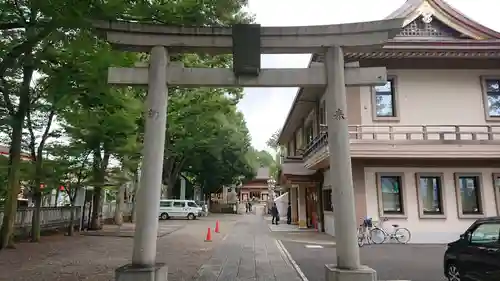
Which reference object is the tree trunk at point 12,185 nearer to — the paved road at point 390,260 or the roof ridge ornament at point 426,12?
the paved road at point 390,260

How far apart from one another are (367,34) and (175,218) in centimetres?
3034

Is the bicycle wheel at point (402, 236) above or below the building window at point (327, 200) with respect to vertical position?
below

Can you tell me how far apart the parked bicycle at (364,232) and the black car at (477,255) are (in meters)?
6.82

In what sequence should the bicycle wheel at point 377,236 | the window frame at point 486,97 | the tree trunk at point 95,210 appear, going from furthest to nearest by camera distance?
the tree trunk at point 95,210, the window frame at point 486,97, the bicycle wheel at point 377,236

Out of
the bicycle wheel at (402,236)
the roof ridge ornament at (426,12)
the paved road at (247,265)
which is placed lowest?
the paved road at (247,265)

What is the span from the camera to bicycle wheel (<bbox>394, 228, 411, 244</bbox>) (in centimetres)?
1486

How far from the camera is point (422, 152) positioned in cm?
1427

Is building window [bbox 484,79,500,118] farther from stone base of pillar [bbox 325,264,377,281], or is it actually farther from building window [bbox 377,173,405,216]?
stone base of pillar [bbox 325,264,377,281]

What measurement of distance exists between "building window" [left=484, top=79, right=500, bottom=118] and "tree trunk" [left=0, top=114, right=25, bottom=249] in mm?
18583

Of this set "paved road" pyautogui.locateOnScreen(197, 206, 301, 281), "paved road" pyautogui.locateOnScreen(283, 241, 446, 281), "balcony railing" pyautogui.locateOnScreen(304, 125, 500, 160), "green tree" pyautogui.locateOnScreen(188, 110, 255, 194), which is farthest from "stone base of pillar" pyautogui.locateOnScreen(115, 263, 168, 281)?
"green tree" pyautogui.locateOnScreen(188, 110, 255, 194)

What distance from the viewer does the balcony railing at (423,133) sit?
47.2ft

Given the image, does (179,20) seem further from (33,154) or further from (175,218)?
(175,218)

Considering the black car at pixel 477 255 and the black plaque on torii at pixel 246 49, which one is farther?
the black plaque on torii at pixel 246 49

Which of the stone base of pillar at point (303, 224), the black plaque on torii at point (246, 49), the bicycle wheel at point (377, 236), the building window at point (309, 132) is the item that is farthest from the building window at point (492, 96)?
the black plaque on torii at point (246, 49)
